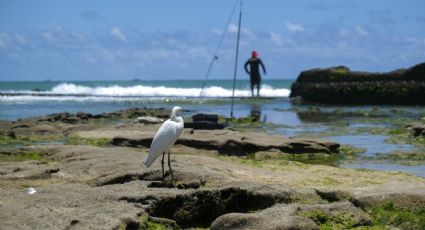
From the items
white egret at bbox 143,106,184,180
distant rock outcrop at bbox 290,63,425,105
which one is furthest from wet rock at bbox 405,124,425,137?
distant rock outcrop at bbox 290,63,425,105

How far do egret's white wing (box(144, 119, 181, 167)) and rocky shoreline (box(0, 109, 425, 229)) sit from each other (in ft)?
1.04

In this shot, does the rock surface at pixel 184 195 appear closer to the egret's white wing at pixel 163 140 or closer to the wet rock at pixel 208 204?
the wet rock at pixel 208 204

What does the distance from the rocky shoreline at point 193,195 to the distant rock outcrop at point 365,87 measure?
2437 cm

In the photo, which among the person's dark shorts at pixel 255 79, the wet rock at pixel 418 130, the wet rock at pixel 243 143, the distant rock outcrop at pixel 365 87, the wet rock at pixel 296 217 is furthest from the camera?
the distant rock outcrop at pixel 365 87

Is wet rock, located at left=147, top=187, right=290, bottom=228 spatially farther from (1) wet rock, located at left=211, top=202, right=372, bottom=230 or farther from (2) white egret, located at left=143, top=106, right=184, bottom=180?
(2) white egret, located at left=143, top=106, right=184, bottom=180

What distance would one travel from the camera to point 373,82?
36.0 m

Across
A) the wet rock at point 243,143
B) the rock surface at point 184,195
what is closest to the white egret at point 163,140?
the rock surface at point 184,195

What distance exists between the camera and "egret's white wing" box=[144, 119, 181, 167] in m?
8.75

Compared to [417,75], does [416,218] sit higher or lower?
lower

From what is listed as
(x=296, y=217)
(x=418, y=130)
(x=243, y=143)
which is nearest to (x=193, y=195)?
(x=296, y=217)

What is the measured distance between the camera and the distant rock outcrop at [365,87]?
3434cm

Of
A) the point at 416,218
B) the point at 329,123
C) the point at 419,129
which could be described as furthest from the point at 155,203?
the point at 329,123

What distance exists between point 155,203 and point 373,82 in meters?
30.3

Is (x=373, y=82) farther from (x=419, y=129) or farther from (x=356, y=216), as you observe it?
(x=356, y=216)
